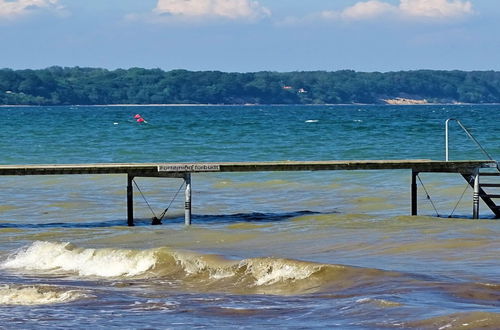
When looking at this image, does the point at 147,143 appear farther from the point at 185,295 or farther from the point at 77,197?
the point at 185,295

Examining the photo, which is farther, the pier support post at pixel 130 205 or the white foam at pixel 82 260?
the pier support post at pixel 130 205

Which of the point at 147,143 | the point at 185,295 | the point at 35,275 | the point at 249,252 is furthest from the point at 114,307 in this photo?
the point at 147,143

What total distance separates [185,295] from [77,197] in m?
14.1

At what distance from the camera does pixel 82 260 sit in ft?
50.4

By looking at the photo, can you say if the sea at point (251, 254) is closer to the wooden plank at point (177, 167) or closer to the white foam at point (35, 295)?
the white foam at point (35, 295)

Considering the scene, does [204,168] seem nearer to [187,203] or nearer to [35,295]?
[187,203]

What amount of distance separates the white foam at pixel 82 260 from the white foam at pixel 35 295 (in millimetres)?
1950

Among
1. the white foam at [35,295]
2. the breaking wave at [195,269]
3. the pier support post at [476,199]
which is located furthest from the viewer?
the pier support post at [476,199]

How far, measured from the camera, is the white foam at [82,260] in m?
14.8

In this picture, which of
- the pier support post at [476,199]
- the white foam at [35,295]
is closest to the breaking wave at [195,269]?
the white foam at [35,295]

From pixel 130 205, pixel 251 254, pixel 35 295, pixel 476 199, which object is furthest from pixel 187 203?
pixel 35 295

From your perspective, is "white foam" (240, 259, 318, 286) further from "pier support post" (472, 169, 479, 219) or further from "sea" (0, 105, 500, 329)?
"pier support post" (472, 169, 479, 219)

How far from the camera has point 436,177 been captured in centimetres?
2919

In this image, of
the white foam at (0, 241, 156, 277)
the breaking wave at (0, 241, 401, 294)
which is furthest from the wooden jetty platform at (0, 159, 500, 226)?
the white foam at (0, 241, 156, 277)
